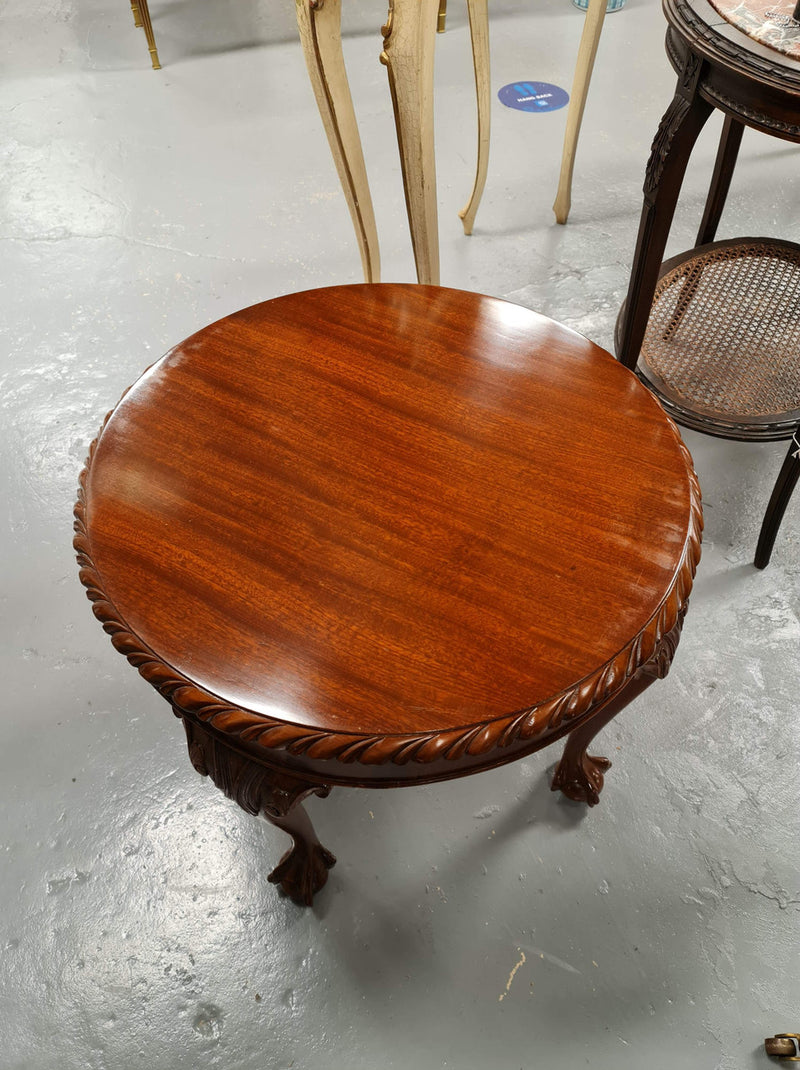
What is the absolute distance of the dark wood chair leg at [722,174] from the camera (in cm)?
208

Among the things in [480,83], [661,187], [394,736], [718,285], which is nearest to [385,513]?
[394,736]

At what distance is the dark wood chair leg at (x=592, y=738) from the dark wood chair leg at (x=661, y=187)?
2.71 feet

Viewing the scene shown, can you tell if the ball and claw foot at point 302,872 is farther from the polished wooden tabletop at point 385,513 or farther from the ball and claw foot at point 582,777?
the polished wooden tabletop at point 385,513

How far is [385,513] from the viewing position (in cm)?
119

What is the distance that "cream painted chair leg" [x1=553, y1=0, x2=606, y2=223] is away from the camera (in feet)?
7.33

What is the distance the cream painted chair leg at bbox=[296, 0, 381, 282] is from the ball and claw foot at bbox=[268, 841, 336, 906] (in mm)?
1253

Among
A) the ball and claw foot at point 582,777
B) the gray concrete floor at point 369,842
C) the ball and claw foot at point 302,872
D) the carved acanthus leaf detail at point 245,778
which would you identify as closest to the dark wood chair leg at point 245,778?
the carved acanthus leaf detail at point 245,778

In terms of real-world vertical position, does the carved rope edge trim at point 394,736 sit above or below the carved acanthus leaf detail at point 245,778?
above

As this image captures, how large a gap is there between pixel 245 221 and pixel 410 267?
21.3 inches

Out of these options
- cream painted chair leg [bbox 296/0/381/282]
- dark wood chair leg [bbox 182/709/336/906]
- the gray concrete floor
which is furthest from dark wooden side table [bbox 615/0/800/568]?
dark wood chair leg [bbox 182/709/336/906]

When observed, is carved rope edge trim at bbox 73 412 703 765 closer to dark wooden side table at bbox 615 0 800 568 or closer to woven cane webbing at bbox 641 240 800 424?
dark wooden side table at bbox 615 0 800 568

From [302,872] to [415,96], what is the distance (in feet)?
4.66

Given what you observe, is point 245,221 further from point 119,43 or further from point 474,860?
point 474,860

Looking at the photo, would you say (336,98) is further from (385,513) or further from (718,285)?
(718,285)
